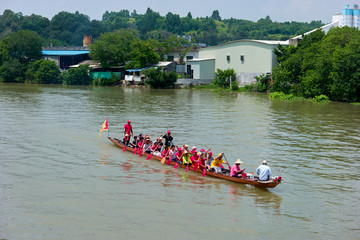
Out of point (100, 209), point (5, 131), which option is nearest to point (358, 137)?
point (100, 209)

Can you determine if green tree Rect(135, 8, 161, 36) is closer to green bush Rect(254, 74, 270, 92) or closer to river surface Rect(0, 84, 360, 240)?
green bush Rect(254, 74, 270, 92)

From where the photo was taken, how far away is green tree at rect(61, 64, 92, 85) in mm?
70000

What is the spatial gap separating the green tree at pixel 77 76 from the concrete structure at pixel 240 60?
16.5m

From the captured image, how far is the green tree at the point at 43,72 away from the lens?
71.5 metres

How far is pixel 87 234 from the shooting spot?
37.0 feet

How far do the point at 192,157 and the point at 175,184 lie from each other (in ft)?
6.80

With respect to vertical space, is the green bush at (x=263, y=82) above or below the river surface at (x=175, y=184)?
above

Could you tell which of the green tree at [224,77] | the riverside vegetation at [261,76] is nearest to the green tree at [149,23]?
the riverside vegetation at [261,76]

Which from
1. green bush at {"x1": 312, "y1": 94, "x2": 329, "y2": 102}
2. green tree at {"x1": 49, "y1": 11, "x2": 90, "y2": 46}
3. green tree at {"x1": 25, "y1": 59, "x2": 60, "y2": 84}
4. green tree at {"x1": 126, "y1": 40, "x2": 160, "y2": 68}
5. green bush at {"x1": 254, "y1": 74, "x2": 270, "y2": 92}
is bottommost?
green bush at {"x1": 312, "y1": 94, "x2": 329, "y2": 102}

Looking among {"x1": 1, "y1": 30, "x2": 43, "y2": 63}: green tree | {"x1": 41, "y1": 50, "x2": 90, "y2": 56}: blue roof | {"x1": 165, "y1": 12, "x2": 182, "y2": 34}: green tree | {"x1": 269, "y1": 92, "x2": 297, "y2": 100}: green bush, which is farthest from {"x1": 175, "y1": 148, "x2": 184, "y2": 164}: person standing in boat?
{"x1": 165, "y1": 12, "x2": 182, "y2": 34}: green tree

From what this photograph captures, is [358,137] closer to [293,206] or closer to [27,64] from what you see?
[293,206]

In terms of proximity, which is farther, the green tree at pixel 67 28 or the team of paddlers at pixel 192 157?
the green tree at pixel 67 28

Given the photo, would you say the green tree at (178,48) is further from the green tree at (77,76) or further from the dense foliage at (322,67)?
the dense foliage at (322,67)

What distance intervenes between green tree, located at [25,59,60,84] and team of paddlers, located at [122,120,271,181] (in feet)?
177
